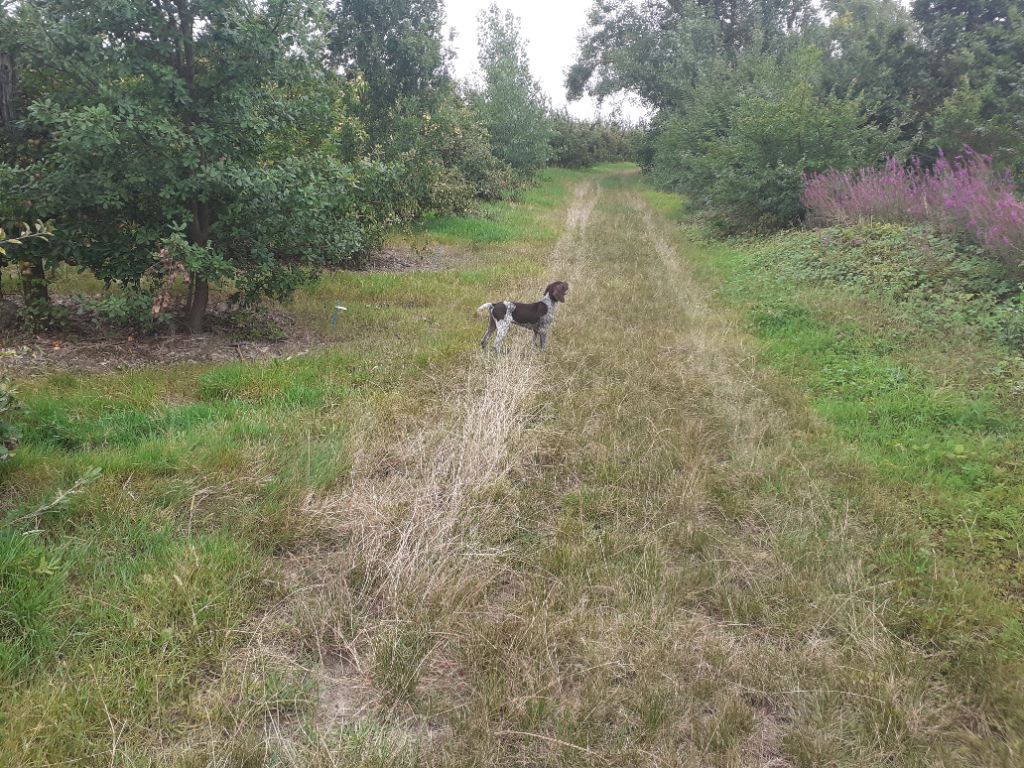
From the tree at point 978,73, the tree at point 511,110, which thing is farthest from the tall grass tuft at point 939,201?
the tree at point 511,110

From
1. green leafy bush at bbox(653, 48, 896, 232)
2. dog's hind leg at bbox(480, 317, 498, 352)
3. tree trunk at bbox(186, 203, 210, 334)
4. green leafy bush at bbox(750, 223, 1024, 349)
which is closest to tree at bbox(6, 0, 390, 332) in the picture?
tree trunk at bbox(186, 203, 210, 334)

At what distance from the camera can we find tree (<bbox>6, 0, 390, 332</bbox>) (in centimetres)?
511

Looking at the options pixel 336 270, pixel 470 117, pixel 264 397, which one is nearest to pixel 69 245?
pixel 264 397

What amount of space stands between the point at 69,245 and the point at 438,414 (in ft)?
11.9

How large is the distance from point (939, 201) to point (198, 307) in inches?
398

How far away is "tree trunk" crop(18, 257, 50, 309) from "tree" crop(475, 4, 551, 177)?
20.3m

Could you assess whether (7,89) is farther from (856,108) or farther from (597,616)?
(856,108)

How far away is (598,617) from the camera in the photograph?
8.72ft

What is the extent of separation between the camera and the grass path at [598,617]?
211 centimetres

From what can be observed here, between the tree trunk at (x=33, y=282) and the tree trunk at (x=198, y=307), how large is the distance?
118 cm

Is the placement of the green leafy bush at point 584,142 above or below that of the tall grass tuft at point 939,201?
above

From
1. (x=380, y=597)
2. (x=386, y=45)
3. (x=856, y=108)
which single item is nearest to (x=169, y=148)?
(x=380, y=597)

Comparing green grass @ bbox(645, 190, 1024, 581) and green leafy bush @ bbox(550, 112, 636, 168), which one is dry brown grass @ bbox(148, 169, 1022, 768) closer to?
green grass @ bbox(645, 190, 1024, 581)

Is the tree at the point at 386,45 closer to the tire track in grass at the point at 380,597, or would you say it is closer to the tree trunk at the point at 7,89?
the tree trunk at the point at 7,89
